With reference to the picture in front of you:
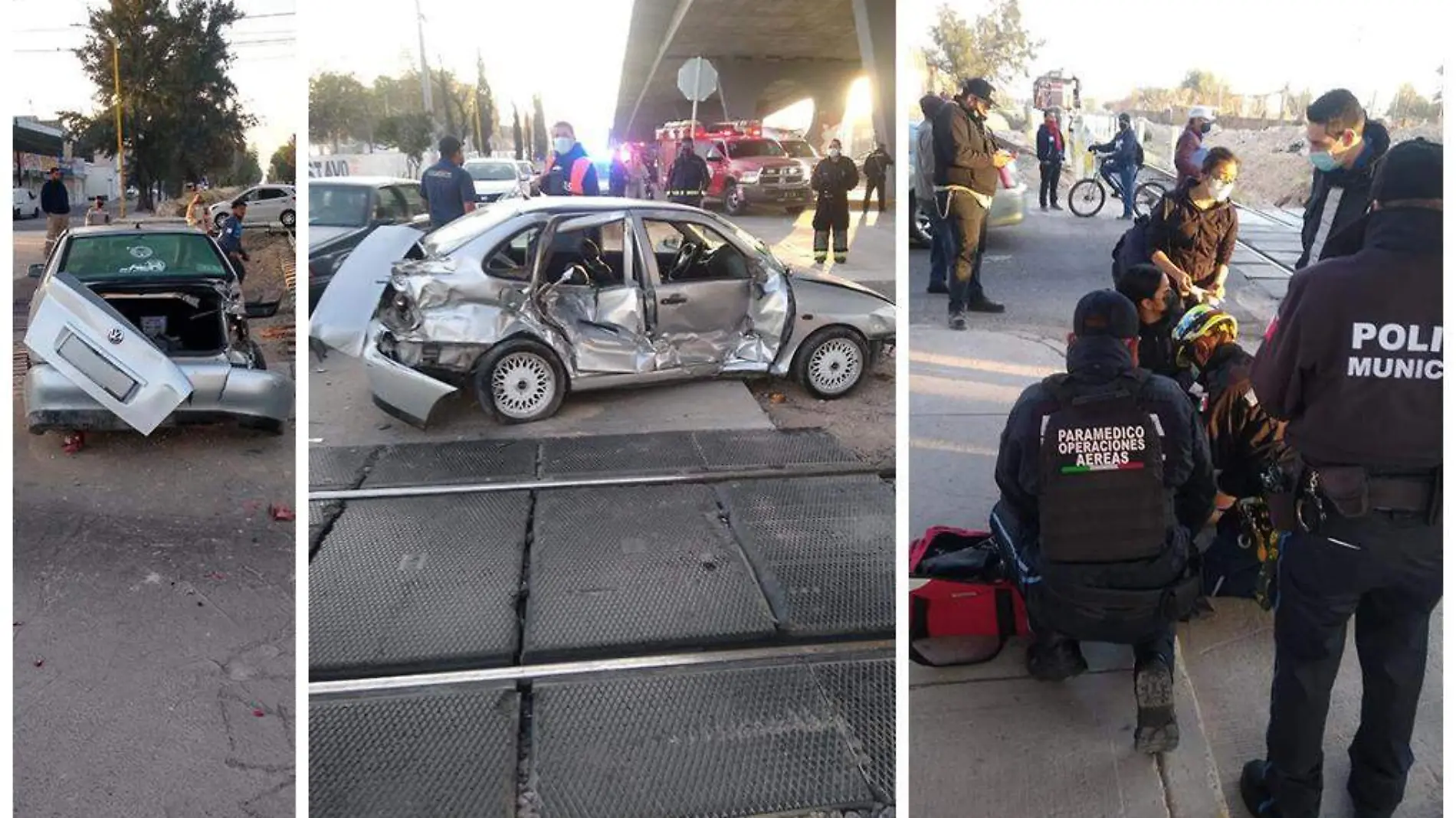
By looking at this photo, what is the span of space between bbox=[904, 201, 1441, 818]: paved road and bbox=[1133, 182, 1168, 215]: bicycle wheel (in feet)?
0.23

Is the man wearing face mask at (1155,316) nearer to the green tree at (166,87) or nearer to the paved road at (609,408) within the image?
→ the paved road at (609,408)

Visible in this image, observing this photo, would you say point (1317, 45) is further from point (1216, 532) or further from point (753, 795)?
point (753, 795)

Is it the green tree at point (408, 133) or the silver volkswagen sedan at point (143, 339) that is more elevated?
the green tree at point (408, 133)

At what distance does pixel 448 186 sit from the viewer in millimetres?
3074

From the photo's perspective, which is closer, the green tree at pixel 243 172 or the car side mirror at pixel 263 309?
the green tree at pixel 243 172

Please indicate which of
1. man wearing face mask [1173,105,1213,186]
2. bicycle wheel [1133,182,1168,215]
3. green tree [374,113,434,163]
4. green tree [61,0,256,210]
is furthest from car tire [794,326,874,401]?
green tree [61,0,256,210]

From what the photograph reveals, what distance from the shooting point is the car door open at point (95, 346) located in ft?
11.4

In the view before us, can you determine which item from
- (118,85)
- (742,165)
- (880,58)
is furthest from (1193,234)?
(118,85)

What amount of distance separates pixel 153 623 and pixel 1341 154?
11.6ft

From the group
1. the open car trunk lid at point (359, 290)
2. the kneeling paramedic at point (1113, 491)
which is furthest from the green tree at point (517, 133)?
the kneeling paramedic at point (1113, 491)

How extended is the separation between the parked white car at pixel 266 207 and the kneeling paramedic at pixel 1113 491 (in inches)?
68.9

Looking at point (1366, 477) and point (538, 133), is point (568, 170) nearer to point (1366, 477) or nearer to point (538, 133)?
point (538, 133)

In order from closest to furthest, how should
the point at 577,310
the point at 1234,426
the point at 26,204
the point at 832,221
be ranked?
the point at 1234,426 < the point at 832,221 < the point at 26,204 < the point at 577,310

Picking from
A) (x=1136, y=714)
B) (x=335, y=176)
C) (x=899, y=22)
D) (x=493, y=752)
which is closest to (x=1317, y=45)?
(x=899, y=22)
